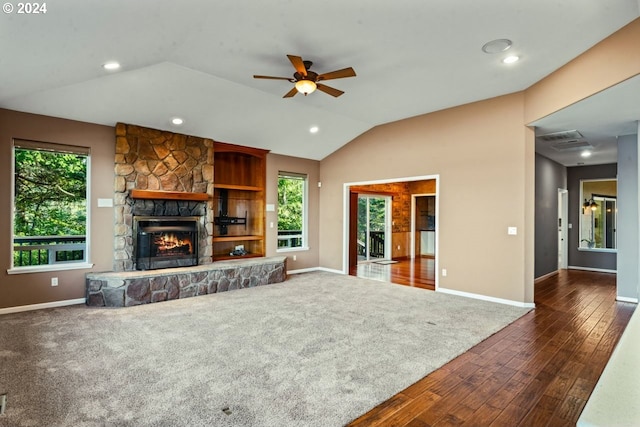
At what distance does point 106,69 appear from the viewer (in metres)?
4.04

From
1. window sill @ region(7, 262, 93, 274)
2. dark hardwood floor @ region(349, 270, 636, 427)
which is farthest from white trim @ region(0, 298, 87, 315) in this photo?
dark hardwood floor @ region(349, 270, 636, 427)

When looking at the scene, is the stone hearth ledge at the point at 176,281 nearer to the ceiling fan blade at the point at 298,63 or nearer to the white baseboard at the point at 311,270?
the white baseboard at the point at 311,270

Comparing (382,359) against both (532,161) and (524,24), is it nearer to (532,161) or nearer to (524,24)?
(524,24)

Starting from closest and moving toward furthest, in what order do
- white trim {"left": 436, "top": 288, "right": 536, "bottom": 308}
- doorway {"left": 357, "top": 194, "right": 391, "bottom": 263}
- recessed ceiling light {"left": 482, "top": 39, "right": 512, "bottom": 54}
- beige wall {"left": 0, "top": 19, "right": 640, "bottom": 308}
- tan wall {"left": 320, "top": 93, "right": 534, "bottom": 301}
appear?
1. recessed ceiling light {"left": 482, "top": 39, "right": 512, "bottom": 54}
2. beige wall {"left": 0, "top": 19, "right": 640, "bottom": 308}
3. white trim {"left": 436, "top": 288, "right": 536, "bottom": 308}
4. tan wall {"left": 320, "top": 93, "right": 534, "bottom": 301}
5. doorway {"left": 357, "top": 194, "right": 391, "bottom": 263}

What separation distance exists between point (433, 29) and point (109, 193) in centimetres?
513

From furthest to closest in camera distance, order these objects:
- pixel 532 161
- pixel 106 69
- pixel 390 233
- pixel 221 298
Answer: pixel 390 233 → pixel 221 298 → pixel 532 161 → pixel 106 69

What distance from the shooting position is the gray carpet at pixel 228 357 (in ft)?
7.82

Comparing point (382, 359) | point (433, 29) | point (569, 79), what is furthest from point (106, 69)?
point (569, 79)

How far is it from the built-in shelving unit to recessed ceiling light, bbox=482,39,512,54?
4732mm

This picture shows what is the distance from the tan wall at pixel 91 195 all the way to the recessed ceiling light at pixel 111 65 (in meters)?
1.70

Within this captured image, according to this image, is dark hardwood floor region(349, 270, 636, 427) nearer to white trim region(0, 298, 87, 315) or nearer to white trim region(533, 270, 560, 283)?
white trim region(533, 270, 560, 283)

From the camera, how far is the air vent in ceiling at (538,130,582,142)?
547 cm

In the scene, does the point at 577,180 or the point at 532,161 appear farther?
the point at 577,180

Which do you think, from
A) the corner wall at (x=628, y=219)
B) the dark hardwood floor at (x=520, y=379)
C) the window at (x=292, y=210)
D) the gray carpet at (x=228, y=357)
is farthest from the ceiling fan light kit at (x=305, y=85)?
the corner wall at (x=628, y=219)
